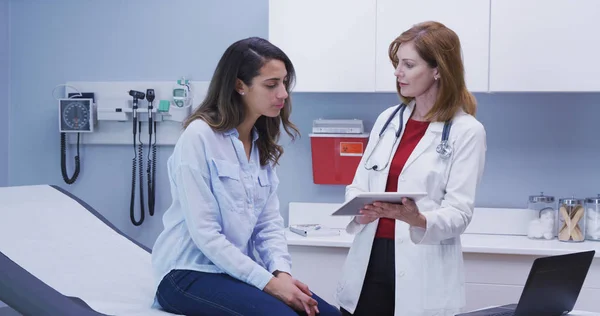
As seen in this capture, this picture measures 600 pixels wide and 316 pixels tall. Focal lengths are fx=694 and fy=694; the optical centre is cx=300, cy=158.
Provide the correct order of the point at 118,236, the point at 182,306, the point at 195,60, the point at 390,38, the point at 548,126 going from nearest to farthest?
1. the point at 182,306
2. the point at 118,236
3. the point at 390,38
4. the point at 548,126
5. the point at 195,60

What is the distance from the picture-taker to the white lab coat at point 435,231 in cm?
203

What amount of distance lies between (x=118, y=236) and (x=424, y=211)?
1.16m

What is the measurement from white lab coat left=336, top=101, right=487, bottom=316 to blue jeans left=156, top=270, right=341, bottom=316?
34cm

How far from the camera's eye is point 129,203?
361 centimetres

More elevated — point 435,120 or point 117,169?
point 435,120

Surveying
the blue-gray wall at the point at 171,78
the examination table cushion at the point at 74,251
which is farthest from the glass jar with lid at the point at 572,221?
the examination table cushion at the point at 74,251

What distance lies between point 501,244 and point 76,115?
2162mm

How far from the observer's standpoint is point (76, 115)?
3.54 meters

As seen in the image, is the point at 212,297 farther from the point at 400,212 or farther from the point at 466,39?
the point at 466,39

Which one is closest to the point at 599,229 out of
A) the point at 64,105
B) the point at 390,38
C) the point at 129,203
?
the point at 390,38

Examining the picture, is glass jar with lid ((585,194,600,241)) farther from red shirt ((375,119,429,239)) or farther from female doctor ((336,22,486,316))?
red shirt ((375,119,429,239))

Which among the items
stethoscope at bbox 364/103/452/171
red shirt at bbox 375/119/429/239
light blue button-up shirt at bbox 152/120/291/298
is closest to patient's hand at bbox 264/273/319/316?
light blue button-up shirt at bbox 152/120/291/298

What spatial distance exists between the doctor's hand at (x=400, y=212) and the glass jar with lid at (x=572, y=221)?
128cm

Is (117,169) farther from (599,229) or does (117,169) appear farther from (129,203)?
(599,229)
